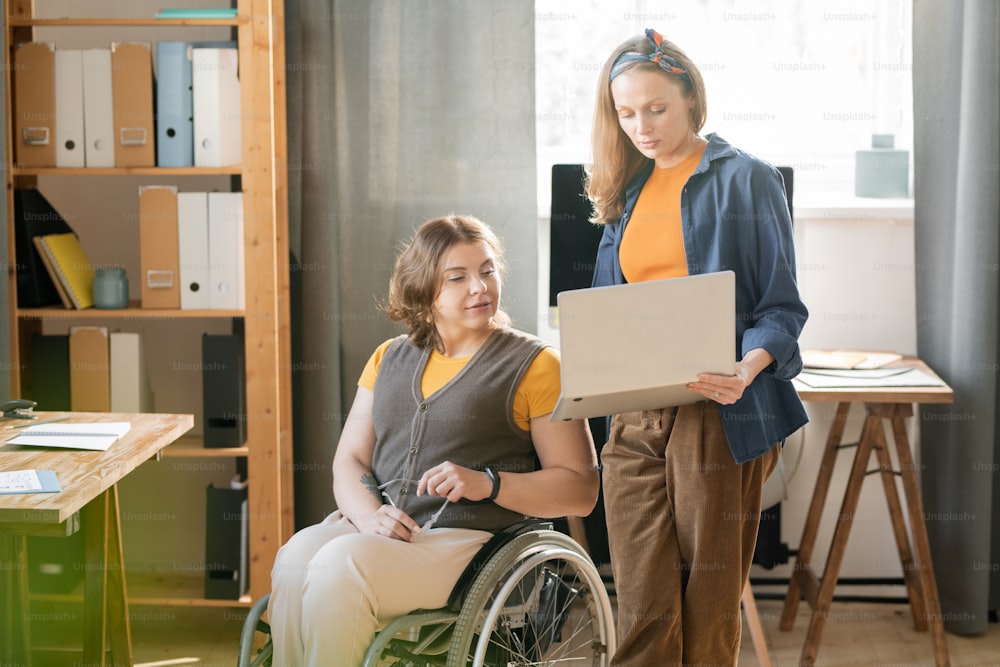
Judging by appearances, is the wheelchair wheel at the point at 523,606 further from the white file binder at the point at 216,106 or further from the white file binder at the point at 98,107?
the white file binder at the point at 98,107

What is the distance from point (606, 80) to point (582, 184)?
2.43 ft

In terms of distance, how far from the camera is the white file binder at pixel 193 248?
271 cm

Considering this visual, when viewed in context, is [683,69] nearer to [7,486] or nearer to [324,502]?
[7,486]

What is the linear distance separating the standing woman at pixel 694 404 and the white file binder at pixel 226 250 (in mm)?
1096

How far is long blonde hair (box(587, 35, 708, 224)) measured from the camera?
1.95 meters

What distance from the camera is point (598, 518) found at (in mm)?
3078

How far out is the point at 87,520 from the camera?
7.42 ft

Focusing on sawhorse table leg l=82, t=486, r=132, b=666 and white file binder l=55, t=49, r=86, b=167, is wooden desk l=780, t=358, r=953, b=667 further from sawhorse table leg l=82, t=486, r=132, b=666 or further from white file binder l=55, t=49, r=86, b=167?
white file binder l=55, t=49, r=86, b=167

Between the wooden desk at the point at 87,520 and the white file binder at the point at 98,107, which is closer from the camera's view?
the wooden desk at the point at 87,520

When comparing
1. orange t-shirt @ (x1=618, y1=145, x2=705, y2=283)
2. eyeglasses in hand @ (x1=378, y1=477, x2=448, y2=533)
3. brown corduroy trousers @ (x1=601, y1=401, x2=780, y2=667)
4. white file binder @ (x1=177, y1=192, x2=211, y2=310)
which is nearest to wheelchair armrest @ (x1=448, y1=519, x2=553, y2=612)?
eyeglasses in hand @ (x1=378, y1=477, x2=448, y2=533)

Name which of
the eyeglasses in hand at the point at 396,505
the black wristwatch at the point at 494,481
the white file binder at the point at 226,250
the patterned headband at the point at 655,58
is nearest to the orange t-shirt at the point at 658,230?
the patterned headband at the point at 655,58

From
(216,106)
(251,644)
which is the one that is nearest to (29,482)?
(251,644)

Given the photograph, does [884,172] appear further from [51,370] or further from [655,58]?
[51,370]

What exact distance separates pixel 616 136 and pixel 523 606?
2.89 ft
